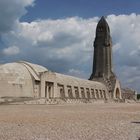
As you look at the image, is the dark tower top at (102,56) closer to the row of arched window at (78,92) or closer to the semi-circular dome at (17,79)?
the row of arched window at (78,92)

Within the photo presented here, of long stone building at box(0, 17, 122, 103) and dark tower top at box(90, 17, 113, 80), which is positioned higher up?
dark tower top at box(90, 17, 113, 80)

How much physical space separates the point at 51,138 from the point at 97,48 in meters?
93.7

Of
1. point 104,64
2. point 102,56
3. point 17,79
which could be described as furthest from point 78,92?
point 102,56

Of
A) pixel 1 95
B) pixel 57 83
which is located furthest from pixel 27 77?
pixel 57 83

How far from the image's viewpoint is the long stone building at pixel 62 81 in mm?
54653

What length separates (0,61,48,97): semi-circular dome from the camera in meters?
53.2

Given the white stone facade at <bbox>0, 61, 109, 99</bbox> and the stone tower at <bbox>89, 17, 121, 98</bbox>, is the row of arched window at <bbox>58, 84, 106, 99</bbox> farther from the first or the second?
the stone tower at <bbox>89, 17, 121, 98</bbox>

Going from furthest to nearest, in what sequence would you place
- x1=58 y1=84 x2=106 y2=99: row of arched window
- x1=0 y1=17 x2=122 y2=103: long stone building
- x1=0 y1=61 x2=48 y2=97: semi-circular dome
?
1. x1=58 y1=84 x2=106 y2=99: row of arched window
2. x1=0 y1=17 x2=122 y2=103: long stone building
3. x1=0 y1=61 x2=48 y2=97: semi-circular dome

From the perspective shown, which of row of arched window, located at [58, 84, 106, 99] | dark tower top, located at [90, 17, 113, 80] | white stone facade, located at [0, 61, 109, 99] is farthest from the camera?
dark tower top, located at [90, 17, 113, 80]

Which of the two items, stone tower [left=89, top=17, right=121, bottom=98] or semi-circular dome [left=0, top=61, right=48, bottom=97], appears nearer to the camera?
semi-circular dome [left=0, top=61, right=48, bottom=97]

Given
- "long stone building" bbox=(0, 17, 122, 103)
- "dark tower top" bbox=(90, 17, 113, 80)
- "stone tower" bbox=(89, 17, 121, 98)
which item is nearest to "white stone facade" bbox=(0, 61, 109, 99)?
"long stone building" bbox=(0, 17, 122, 103)

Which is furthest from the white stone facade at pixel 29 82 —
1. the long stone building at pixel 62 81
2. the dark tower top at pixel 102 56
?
the dark tower top at pixel 102 56

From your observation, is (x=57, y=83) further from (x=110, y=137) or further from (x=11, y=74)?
(x=110, y=137)

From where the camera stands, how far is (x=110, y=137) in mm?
11203
